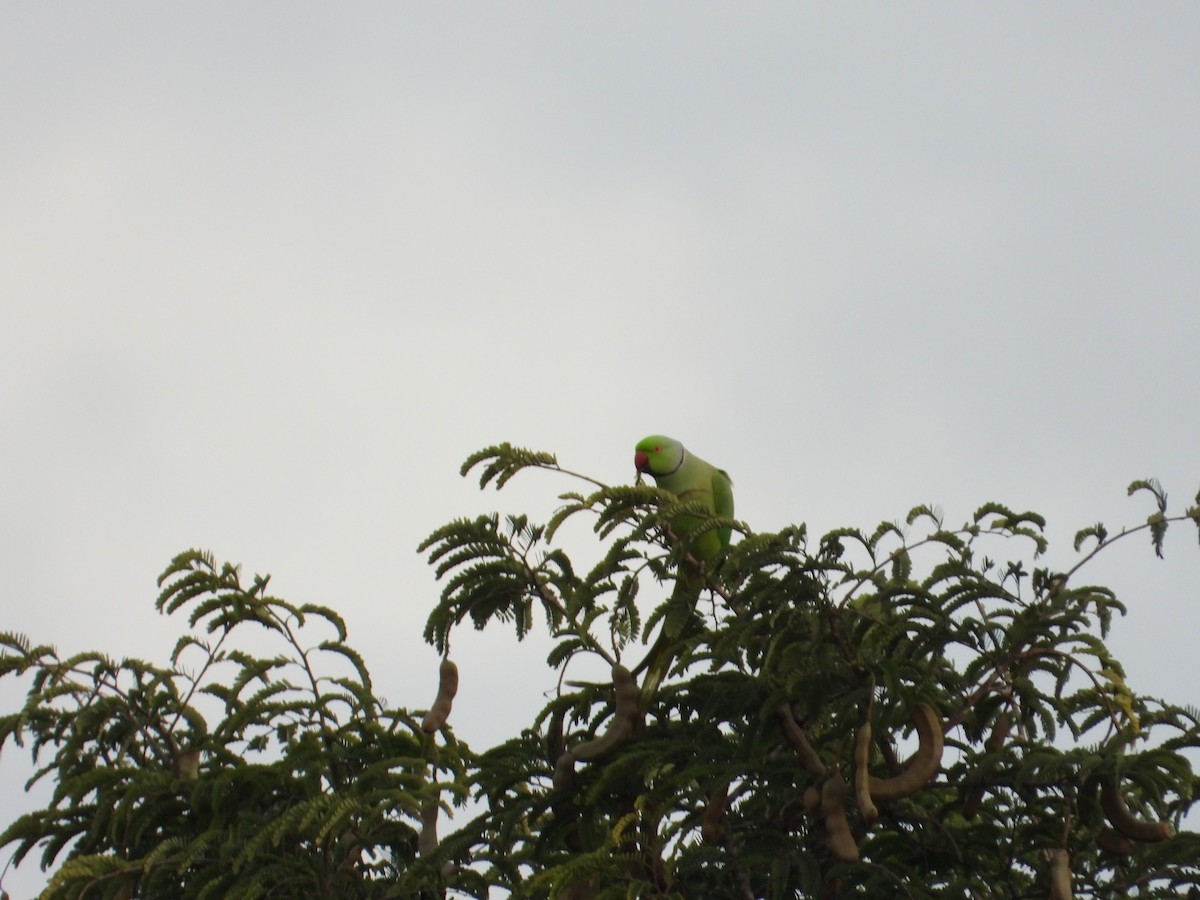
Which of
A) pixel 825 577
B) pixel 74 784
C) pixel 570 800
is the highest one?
pixel 825 577

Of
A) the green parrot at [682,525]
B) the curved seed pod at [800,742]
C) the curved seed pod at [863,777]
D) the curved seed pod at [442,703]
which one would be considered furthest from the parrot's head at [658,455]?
the curved seed pod at [863,777]

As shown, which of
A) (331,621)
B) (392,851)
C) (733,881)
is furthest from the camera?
(331,621)

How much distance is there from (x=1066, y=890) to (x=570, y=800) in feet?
6.95

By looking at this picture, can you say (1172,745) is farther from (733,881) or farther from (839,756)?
(733,881)

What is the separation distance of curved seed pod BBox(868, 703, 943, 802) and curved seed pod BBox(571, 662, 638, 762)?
1.11 meters

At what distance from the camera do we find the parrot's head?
351 inches

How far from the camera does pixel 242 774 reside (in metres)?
7.25

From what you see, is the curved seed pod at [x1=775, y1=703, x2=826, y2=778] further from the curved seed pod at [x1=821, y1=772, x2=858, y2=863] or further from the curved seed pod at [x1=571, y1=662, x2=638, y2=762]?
the curved seed pod at [x1=571, y1=662, x2=638, y2=762]

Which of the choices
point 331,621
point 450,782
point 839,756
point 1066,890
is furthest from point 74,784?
point 1066,890

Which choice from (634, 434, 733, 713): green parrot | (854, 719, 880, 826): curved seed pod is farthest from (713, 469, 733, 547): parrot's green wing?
(854, 719, 880, 826): curved seed pod

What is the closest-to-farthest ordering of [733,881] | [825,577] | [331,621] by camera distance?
[825,577] < [733,881] < [331,621]

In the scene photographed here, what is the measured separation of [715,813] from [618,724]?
571mm

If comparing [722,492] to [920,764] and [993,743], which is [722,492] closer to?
[993,743]

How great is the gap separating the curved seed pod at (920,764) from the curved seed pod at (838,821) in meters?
0.13
